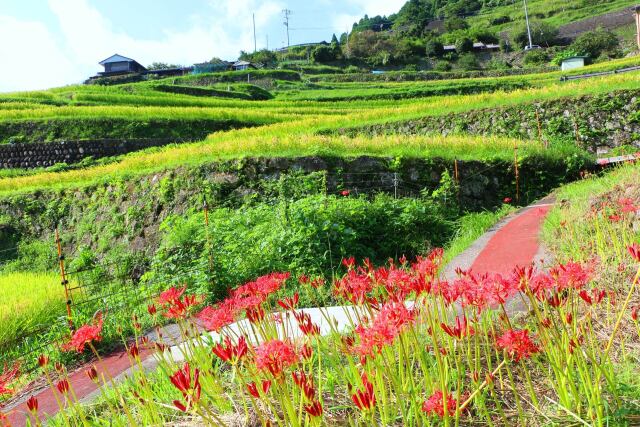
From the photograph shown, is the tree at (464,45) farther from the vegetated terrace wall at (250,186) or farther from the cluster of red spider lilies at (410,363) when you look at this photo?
the cluster of red spider lilies at (410,363)

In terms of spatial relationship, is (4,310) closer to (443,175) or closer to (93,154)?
(443,175)

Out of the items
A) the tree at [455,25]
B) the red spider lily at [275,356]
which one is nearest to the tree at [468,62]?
the tree at [455,25]

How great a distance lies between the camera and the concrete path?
152 inches

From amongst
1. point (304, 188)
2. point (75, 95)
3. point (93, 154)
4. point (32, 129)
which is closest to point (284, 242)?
point (304, 188)

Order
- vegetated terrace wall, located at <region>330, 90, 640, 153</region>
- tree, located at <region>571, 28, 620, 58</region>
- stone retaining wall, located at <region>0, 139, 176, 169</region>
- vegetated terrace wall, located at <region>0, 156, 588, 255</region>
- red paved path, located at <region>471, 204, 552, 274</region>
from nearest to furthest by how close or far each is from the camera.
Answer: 1. red paved path, located at <region>471, 204, 552, 274</region>
2. vegetated terrace wall, located at <region>0, 156, 588, 255</region>
3. vegetated terrace wall, located at <region>330, 90, 640, 153</region>
4. stone retaining wall, located at <region>0, 139, 176, 169</region>
5. tree, located at <region>571, 28, 620, 58</region>

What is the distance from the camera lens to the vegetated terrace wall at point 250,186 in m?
9.26

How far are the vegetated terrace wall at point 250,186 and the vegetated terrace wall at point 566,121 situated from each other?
147 inches

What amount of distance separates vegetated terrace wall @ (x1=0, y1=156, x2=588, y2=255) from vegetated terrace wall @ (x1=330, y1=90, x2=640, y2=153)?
12.2ft

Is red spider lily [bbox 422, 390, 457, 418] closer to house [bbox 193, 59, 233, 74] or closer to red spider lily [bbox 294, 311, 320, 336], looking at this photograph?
red spider lily [bbox 294, 311, 320, 336]

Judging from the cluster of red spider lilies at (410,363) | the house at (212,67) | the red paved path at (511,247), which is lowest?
the red paved path at (511,247)

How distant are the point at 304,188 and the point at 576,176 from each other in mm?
6659

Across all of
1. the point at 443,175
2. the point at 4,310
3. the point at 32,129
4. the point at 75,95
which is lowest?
the point at 4,310

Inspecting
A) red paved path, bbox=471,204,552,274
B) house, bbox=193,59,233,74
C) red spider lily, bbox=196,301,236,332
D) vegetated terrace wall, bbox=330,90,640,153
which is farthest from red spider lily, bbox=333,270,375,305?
house, bbox=193,59,233,74

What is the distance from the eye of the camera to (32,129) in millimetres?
21672
